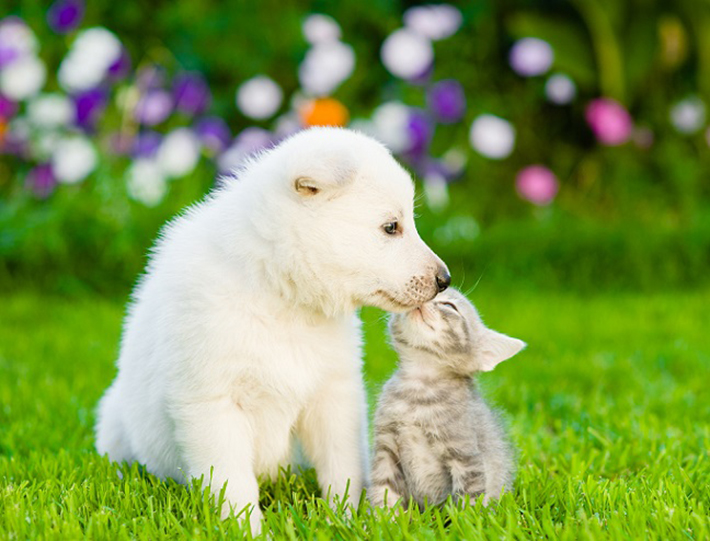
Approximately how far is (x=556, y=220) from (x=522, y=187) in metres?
0.62

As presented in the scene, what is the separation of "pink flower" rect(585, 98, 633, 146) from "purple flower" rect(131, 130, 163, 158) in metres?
3.91

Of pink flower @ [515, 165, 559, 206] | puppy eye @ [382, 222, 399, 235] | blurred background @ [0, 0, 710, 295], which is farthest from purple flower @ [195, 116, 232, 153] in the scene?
puppy eye @ [382, 222, 399, 235]

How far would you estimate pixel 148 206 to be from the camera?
293 inches

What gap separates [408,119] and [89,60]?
2754 millimetres

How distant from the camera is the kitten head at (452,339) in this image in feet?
10.4

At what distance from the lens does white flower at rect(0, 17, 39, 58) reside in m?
7.71

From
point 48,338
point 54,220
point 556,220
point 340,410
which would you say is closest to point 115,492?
point 340,410

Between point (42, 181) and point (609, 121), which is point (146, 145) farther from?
point (609, 121)

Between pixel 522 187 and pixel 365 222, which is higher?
pixel 365 222

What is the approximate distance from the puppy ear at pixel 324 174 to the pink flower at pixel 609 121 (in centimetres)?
586

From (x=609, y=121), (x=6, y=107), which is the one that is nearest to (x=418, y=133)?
(x=609, y=121)

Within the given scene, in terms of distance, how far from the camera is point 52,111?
7.70 meters

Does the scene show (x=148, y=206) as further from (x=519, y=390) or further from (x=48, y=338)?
(x=519, y=390)

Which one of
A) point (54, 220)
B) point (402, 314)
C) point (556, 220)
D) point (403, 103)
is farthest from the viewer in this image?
point (403, 103)
